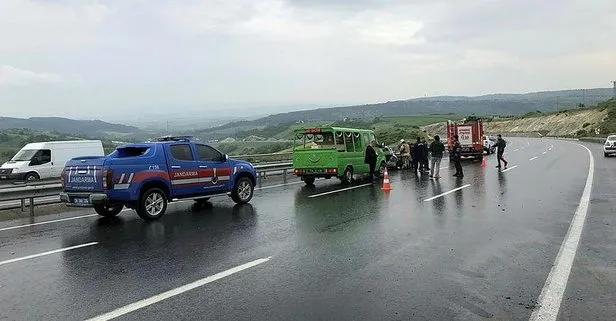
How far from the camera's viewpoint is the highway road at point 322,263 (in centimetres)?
571

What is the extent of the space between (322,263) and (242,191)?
750cm

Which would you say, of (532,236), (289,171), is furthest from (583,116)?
(532,236)

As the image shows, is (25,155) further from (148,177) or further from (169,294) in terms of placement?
(169,294)

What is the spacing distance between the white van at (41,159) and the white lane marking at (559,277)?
19.6 meters

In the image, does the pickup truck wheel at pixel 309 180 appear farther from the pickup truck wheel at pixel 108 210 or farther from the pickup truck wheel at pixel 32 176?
the pickup truck wheel at pixel 32 176

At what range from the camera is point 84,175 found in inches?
471

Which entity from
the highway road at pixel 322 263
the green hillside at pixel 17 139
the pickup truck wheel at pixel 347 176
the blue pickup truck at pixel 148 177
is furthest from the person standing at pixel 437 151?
the green hillside at pixel 17 139

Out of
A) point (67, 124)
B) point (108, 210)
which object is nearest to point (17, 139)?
point (108, 210)

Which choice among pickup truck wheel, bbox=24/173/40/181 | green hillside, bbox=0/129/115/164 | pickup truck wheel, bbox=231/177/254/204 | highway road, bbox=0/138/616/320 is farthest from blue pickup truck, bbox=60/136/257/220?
pickup truck wheel, bbox=24/173/40/181

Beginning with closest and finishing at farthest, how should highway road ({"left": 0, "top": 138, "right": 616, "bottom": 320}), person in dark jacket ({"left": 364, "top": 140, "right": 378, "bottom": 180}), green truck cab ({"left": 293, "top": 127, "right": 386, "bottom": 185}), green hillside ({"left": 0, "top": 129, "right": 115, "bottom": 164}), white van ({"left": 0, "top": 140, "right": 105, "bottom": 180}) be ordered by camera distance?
highway road ({"left": 0, "top": 138, "right": 616, "bottom": 320}), green hillside ({"left": 0, "top": 129, "right": 115, "bottom": 164}), green truck cab ({"left": 293, "top": 127, "right": 386, "bottom": 185}), person in dark jacket ({"left": 364, "top": 140, "right": 378, "bottom": 180}), white van ({"left": 0, "top": 140, "right": 105, "bottom": 180})

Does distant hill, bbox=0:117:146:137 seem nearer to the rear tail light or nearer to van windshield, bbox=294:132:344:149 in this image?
van windshield, bbox=294:132:344:149

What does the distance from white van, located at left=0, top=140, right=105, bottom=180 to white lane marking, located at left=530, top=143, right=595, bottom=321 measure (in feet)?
64.4

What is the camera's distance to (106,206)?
12742mm

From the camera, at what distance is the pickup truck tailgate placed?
11.7 metres
